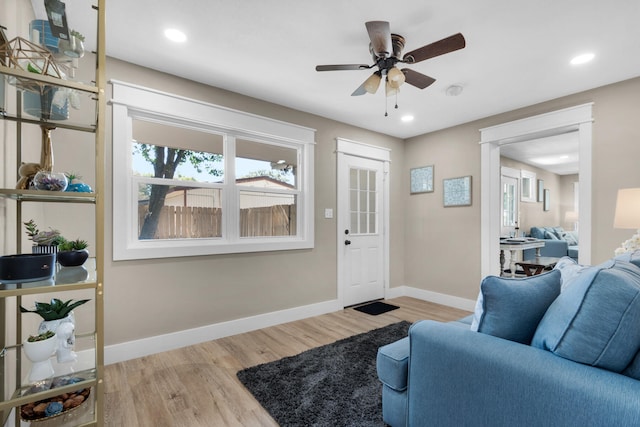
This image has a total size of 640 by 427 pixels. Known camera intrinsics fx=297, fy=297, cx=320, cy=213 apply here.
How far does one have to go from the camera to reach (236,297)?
311 centimetres

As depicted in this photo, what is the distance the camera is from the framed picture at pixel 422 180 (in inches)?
175

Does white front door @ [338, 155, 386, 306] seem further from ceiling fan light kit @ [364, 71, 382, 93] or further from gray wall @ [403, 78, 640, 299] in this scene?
ceiling fan light kit @ [364, 71, 382, 93]

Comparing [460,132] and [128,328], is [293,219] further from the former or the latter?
[460,132]

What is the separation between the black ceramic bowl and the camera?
105 cm

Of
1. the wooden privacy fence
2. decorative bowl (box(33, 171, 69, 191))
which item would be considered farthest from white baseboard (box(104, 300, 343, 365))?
decorative bowl (box(33, 171, 69, 191))

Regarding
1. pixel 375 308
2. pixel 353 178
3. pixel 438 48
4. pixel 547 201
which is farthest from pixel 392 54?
pixel 547 201

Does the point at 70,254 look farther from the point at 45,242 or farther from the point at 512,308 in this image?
the point at 512,308

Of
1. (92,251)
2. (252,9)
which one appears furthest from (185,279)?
(252,9)

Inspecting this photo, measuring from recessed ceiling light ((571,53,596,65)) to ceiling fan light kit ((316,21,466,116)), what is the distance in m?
1.31

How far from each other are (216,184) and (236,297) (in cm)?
119

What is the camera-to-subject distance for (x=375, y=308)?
158 inches

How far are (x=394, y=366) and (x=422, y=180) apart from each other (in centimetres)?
352

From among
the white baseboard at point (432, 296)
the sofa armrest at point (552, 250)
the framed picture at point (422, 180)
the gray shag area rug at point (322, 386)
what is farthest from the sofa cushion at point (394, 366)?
the sofa armrest at point (552, 250)

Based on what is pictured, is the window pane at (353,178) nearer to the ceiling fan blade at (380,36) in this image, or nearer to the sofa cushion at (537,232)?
the ceiling fan blade at (380,36)
